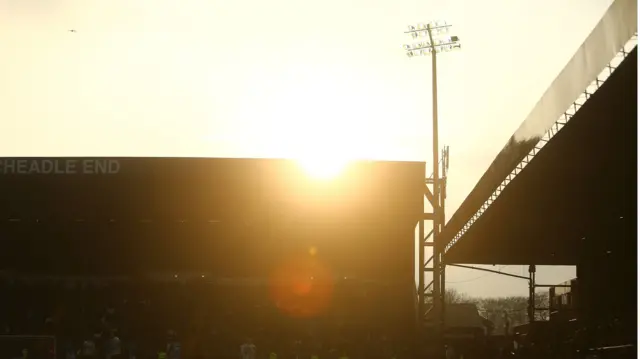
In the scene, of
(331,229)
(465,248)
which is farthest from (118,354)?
(465,248)

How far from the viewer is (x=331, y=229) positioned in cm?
4075

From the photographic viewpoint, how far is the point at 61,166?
3941 centimetres

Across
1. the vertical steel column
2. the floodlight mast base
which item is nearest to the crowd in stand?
the floodlight mast base

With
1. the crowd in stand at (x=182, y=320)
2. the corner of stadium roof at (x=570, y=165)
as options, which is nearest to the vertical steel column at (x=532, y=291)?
the corner of stadium roof at (x=570, y=165)

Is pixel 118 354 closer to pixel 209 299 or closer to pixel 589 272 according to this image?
pixel 209 299

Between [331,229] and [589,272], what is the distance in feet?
38.4

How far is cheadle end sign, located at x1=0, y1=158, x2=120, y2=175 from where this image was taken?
129 ft

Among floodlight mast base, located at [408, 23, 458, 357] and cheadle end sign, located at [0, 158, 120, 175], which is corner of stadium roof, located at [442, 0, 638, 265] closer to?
floodlight mast base, located at [408, 23, 458, 357]

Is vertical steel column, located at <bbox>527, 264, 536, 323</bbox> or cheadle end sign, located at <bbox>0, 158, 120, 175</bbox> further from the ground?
cheadle end sign, located at <bbox>0, 158, 120, 175</bbox>

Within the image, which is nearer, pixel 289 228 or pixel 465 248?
pixel 289 228

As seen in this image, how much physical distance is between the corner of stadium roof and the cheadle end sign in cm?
1576

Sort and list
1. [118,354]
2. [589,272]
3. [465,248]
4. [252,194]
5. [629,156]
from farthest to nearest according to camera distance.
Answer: [465,248] < [252,194] < [589,272] < [118,354] < [629,156]

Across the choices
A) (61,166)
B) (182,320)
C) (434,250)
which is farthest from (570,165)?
(61,166)

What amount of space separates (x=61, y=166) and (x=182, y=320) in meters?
9.06
